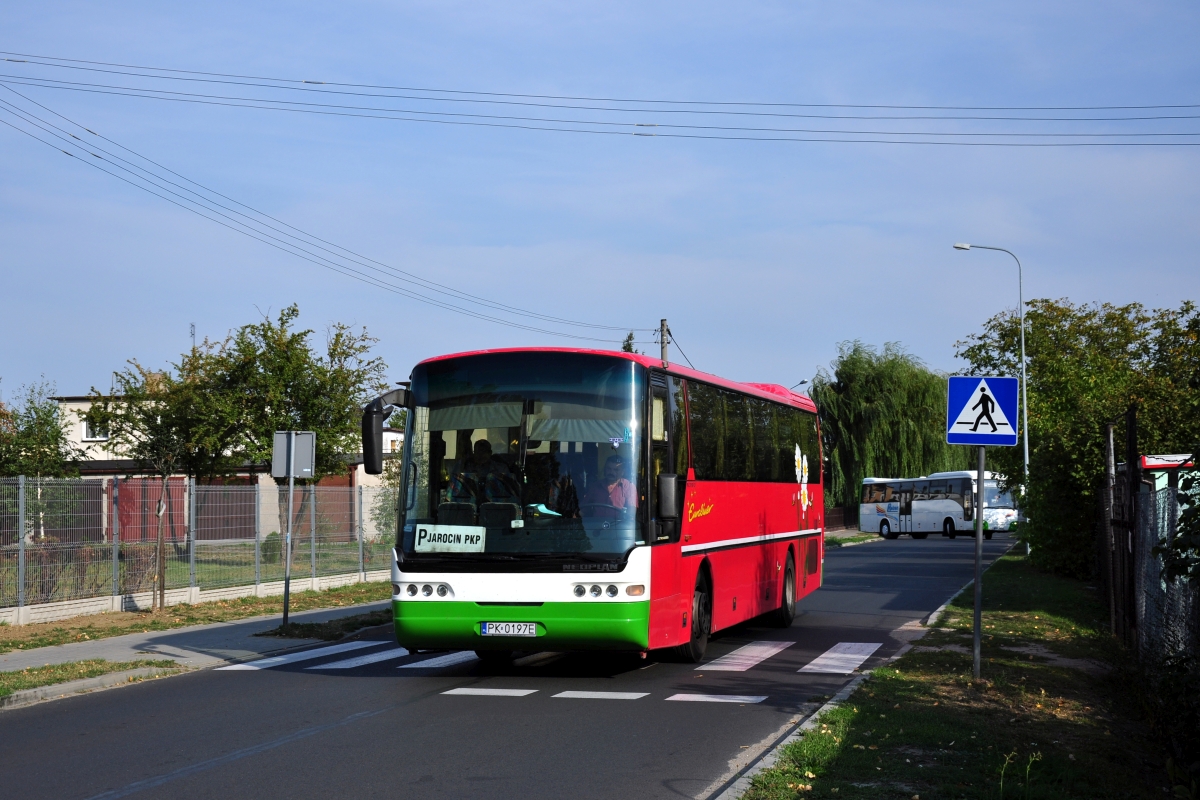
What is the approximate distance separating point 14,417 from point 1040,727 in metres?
29.2

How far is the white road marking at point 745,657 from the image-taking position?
A: 13578 mm

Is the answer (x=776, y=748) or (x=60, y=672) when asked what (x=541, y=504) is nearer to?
(x=776, y=748)

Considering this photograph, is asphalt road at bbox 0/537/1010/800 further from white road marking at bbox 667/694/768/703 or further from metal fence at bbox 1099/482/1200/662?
metal fence at bbox 1099/482/1200/662

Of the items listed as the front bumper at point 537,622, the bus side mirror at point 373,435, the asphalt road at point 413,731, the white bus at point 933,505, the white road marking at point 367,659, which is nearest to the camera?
the asphalt road at point 413,731

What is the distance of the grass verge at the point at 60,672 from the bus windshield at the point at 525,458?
347 centimetres

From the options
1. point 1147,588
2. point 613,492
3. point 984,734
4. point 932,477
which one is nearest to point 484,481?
point 613,492

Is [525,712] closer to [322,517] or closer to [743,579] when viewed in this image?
[743,579]

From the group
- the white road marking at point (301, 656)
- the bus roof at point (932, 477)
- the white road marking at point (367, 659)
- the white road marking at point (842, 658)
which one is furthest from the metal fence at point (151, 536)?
the bus roof at point (932, 477)

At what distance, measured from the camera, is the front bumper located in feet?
39.2

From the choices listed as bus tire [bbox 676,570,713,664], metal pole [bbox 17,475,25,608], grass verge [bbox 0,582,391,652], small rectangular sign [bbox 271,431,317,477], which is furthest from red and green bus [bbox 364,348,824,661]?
metal pole [bbox 17,475,25,608]

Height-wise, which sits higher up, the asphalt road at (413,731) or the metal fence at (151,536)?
the metal fence at (151,536)

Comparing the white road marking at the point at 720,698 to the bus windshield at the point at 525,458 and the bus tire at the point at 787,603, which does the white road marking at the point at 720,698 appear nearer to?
the bus windshield at the point at 525,458

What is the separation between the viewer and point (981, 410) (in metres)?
12.5

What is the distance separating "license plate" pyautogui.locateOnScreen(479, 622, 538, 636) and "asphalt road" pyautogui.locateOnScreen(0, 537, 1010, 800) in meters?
0.52
